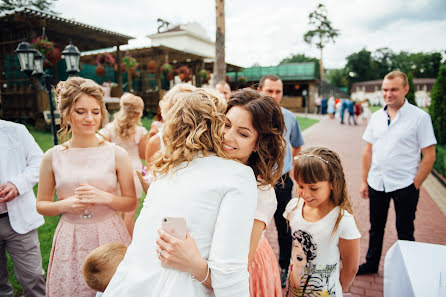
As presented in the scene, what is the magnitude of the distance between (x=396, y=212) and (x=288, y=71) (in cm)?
3011

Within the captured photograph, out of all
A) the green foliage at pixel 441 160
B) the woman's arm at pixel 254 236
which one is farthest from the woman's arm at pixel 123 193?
the green foliage at pixel 441 160

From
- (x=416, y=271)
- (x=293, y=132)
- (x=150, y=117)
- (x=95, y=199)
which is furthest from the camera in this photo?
(x=150, y=117)

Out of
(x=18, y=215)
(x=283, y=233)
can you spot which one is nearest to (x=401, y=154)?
(x=283, y=233)

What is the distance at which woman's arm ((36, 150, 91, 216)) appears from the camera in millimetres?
1925

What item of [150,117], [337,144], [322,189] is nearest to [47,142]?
[150,117]

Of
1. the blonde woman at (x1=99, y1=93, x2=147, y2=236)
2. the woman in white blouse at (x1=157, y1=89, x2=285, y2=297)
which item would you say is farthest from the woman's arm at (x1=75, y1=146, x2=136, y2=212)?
the blonde woman at (x1=99, y1=93, x2=147, y2=236)

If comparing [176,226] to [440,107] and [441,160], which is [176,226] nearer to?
[441,160]

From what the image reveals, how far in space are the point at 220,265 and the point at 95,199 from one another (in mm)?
1256

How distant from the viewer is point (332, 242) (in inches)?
77.4

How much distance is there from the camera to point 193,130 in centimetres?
115

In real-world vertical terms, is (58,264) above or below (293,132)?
below

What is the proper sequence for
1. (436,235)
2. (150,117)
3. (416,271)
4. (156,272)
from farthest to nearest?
(150,117) < (436,235) < (416,271) < (156,272)

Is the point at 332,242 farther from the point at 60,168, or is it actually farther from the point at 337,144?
the point at 337,144

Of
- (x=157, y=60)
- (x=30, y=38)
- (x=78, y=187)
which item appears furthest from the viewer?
(x=157, y=60)
